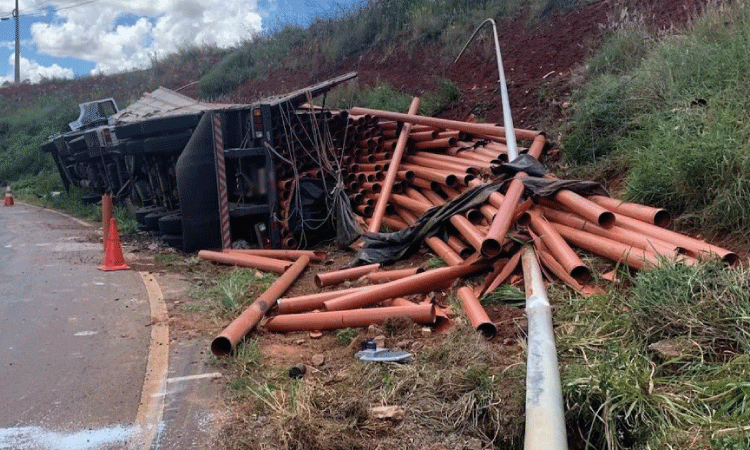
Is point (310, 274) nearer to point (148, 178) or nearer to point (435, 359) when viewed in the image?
point (435, 359)

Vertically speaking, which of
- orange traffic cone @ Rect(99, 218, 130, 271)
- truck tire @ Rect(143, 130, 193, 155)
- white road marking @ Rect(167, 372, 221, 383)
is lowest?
orange traffic cone @ Rect(99, 218, 130, 271)

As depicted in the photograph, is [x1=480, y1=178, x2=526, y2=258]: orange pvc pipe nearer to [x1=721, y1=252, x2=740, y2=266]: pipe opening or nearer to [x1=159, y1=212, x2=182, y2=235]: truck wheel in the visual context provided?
[x1=721, y1=252, x2=740, y2=266]: pipe opening

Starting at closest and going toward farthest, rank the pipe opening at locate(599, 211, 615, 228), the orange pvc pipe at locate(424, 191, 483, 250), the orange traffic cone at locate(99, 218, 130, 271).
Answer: the pipe opening at locate(599, 211, 615, 228) → the orange pvc pipe at locate(424, 191, 483, 250) → the orange traffic cone at locate(99, 218, 130, 271)

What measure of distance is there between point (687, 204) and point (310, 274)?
441 cm

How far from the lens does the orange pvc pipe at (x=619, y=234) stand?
5375mm

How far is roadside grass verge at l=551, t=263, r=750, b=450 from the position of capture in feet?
11.5

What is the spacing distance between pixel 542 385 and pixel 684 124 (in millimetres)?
4474

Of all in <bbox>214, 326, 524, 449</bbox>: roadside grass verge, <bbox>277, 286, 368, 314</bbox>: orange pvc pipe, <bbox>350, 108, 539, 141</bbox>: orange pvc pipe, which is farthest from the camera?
<bbox>350, 108, 539, 141</bbox>: orange pvc pipe

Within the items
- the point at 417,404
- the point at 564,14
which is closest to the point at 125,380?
the point at 417,404

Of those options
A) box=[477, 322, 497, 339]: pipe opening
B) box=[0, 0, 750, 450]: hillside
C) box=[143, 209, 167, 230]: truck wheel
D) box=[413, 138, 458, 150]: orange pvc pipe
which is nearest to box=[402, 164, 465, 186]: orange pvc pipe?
box=[413, 138, 458, 150]: orange pvc pipe

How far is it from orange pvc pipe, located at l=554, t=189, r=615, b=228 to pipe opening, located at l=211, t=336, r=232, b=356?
3.41m

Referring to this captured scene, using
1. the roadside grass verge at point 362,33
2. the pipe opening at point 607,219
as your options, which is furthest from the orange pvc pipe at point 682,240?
the roadside grass verge at point 362,33

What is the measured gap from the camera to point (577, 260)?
576 centimetres

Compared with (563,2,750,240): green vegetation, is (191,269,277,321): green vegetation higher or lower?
lower
